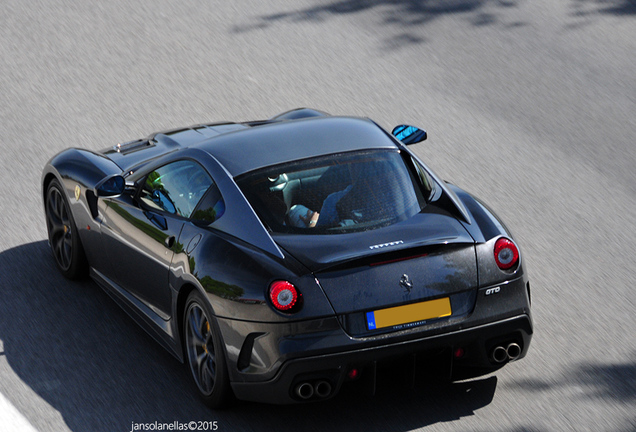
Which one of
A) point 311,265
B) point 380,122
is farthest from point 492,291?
point 380,122

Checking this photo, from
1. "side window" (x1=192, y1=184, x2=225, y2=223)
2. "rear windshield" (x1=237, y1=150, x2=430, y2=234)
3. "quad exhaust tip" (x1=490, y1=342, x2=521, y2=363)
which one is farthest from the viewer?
"side window" (x1=192, y1=184, x2=225, y2=223)

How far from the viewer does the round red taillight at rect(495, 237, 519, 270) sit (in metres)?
4.81

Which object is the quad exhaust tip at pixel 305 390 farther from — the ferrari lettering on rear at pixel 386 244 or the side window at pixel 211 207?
the side window at pixel 211 207

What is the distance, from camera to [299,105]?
385 inches

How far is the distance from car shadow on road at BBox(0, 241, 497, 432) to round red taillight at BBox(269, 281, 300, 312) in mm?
792

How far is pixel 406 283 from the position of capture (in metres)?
4.50

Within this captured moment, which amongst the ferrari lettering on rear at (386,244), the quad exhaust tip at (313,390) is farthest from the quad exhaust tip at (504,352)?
the quad exhaust tip at (313,390)

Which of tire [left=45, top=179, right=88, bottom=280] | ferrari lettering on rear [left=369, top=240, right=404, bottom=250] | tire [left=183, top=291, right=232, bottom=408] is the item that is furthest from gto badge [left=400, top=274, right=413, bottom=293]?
tire [left=45, top=179, right=88, bottom=280]

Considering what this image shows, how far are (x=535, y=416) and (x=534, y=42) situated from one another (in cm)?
687

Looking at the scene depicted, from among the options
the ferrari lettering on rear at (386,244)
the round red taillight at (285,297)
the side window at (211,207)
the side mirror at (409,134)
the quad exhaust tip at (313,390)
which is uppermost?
the side window at (211,207)

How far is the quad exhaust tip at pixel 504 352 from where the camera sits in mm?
4789

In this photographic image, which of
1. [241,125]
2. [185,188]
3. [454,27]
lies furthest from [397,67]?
[185,188]

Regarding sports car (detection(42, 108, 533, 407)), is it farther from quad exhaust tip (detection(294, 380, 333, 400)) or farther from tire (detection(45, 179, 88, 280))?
tire (detection(45, 179, 88, 280))

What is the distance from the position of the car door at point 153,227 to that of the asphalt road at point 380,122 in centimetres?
42
